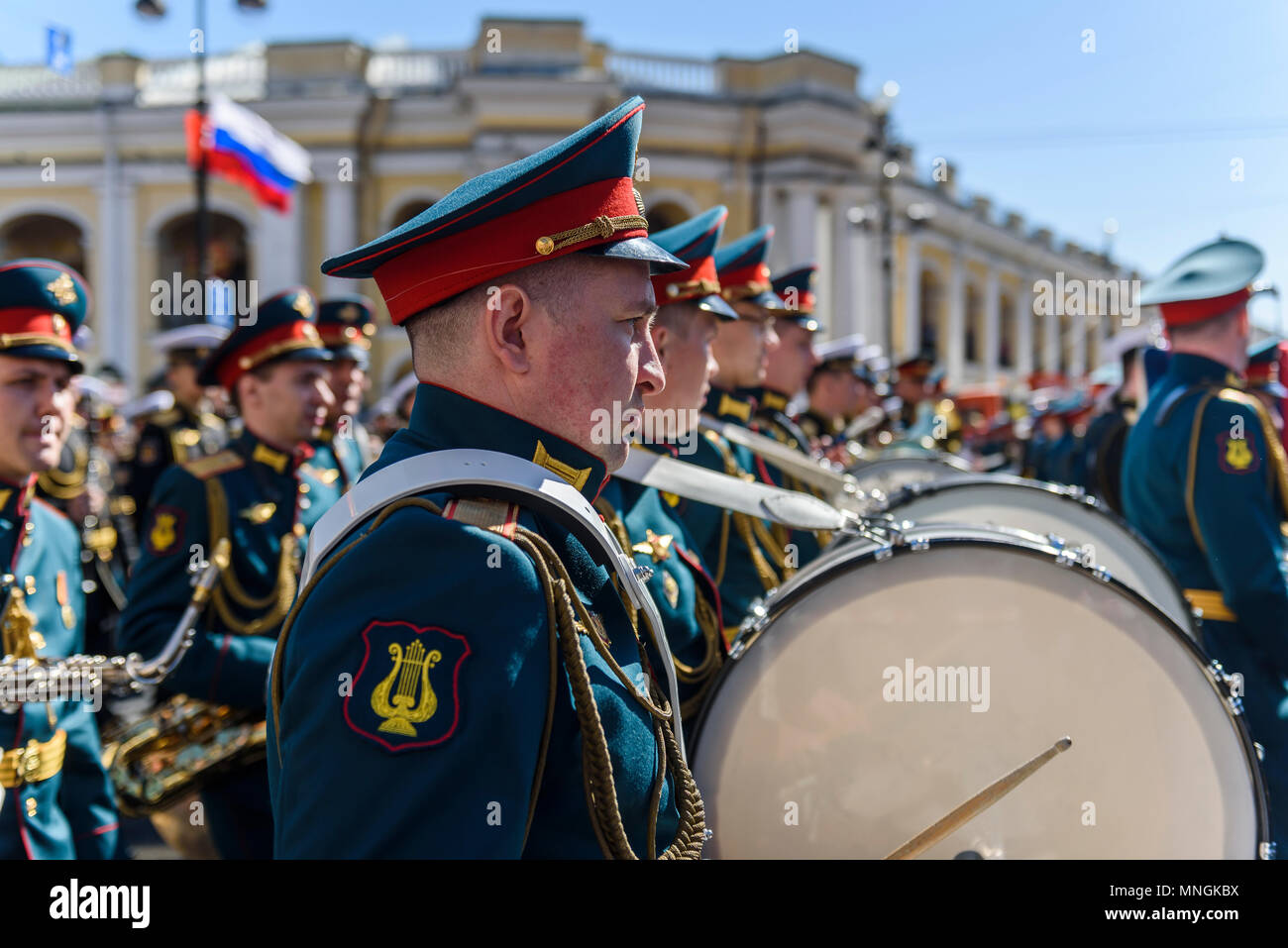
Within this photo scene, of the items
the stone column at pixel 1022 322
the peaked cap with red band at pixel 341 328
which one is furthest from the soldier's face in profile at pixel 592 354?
the stone column at pixel 1022 322

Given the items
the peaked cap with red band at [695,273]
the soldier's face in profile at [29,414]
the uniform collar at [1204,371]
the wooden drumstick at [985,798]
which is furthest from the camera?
the uniform collar at [1204,371]

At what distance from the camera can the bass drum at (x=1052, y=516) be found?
287cm

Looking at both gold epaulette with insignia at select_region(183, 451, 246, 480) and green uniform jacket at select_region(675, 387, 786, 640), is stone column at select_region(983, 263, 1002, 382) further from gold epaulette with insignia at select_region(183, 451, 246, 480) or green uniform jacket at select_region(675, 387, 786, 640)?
gold epaulette with insignia at select_region(183, 451, 246, 480)

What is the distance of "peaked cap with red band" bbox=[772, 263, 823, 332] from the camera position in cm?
503

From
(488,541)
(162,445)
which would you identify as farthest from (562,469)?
(162,445)

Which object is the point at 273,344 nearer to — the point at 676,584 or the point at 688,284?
the point at 688,284

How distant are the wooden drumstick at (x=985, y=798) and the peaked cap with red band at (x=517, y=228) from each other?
1.22 meters

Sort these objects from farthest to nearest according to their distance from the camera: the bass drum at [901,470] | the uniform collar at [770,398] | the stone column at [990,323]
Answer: the stone column at [990,323] < the bass drum at [901,470] < the uniform collar at [770,398]

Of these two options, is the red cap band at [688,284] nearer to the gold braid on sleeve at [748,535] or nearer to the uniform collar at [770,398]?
the gold braid on sleeve at [748,535]

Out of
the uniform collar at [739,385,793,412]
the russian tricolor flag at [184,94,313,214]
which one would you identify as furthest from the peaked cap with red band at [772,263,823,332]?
the russian tricolor flag at [184,94,313,214]

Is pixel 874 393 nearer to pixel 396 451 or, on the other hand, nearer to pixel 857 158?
pixel 396 451

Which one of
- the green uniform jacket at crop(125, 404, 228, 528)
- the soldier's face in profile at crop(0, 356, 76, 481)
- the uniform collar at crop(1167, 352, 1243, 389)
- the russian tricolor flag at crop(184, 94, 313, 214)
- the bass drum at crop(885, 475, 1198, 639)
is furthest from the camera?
the russian tricolor flag at crop(184, 94, 313, 214)

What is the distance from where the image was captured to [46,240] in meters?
30.8

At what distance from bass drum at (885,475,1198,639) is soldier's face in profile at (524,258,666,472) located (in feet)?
5.32
